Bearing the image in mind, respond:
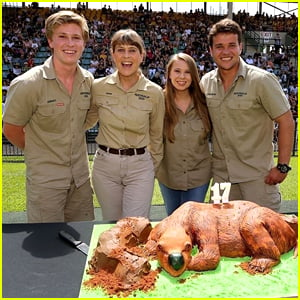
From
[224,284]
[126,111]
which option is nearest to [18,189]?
[126,111]

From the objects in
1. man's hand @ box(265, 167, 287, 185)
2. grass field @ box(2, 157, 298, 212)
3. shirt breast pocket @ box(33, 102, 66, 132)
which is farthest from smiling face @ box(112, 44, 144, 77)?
grass field @ box(2, 157, 298, 212)

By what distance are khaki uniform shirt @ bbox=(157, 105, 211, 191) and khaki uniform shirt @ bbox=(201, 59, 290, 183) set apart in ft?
0.37

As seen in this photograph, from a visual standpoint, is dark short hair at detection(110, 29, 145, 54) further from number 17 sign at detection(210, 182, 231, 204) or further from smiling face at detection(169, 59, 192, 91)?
number 17 sign at detection(210, 182, 231, 204)

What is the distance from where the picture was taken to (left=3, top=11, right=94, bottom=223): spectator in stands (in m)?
2.08

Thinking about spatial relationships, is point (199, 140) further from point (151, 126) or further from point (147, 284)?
point (147, 284)

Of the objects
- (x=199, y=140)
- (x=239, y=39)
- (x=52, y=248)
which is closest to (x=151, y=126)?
(x=199, y=140)

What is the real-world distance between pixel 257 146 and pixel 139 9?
56.7 feet

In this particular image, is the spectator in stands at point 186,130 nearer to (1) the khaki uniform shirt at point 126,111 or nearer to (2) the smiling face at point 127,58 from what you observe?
(1) the khaki uniform shirt at point 126,111

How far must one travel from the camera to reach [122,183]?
2211 mm

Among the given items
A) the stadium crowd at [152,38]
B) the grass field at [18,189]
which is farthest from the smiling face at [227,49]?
the stadium crowd at [152,38]

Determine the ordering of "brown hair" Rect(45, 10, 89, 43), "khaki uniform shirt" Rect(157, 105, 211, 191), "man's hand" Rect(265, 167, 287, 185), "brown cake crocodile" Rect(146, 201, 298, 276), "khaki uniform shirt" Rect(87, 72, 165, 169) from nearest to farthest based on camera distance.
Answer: "brown cake crocodile" Rect(146, 201, 298, 276) < "brown hair" Rect(45, 10, 89, 43) < "khaki uniform shirt" Rect(87, 72, 165, 169) < "man's hand" Rect(265, 167, 287, 185) < "khaki uniform shirt" Rect(157, 105, 211, 191)

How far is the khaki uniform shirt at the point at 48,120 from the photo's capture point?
2080 millimetres

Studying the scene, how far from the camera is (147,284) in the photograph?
1419mm

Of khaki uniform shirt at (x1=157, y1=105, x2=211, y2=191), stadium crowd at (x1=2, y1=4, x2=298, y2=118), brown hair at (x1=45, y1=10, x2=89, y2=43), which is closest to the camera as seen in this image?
brown hair at (x1=45, y1=10, x2=89, y2=43)
